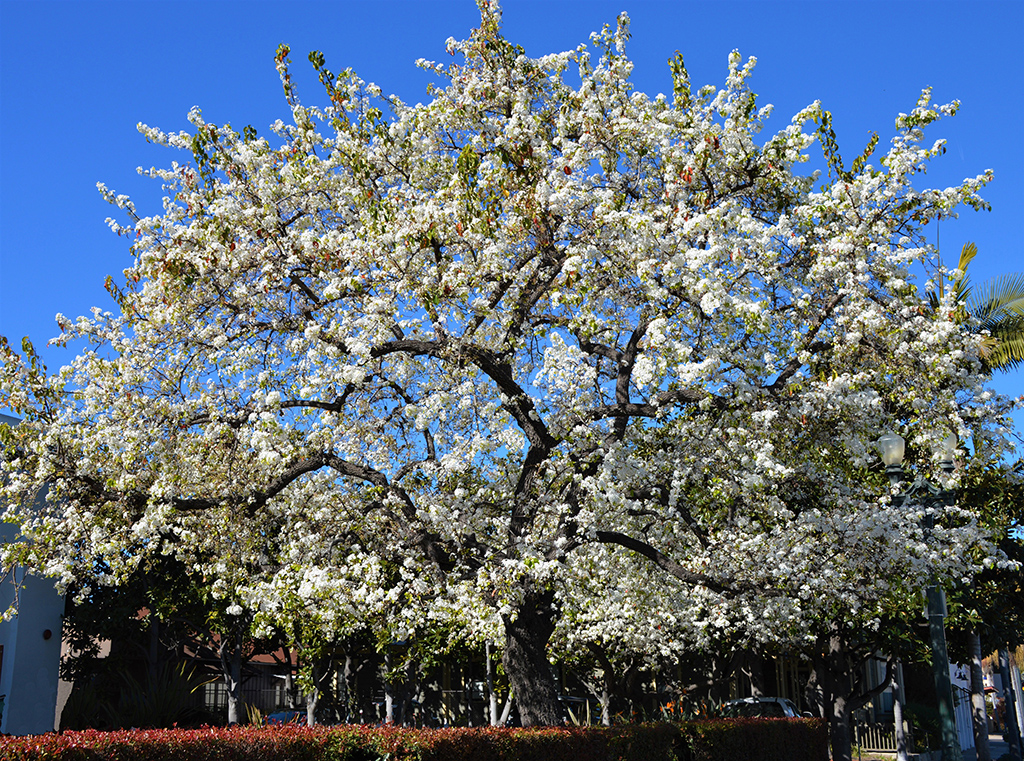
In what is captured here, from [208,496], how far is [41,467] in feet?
6.78

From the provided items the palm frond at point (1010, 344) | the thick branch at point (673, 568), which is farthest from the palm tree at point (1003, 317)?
the thick branch at point (673, 568)

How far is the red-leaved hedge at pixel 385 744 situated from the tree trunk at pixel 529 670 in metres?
1.10

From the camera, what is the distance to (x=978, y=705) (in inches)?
814

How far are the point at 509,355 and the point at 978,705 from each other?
57.3 ft

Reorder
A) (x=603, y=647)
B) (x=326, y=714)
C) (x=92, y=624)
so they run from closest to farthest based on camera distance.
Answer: (x=603, y=647)
(x=92, y=624)
(x=326, y=714)

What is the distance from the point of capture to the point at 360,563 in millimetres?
10789

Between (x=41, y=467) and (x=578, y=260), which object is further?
(x=41, y=467)

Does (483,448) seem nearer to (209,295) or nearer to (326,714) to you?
(209,295)

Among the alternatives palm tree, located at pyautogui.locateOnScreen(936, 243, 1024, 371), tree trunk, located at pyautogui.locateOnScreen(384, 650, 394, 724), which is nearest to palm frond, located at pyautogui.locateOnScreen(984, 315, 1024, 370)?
palm tree, located at pyautogui.locateOnScreen(936, 243, 1024, 371)

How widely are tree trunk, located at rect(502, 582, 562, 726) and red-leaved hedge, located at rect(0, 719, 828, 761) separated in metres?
1.10

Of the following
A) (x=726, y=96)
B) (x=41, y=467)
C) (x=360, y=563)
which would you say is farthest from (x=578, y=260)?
(x=41, y=467)

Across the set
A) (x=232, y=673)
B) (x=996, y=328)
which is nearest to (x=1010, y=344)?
(x=996, y=328)

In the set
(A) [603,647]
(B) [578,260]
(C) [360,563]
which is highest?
(B) [578,260]

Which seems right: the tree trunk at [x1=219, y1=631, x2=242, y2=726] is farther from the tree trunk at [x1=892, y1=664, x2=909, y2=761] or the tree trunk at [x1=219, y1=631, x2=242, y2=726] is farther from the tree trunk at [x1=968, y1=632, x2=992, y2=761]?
the tree trunk at [x1=968, y1=632, x2=992, y2=761]
